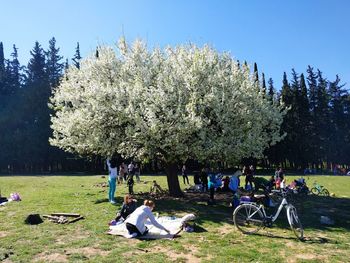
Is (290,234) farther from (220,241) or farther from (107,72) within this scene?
(107,72)

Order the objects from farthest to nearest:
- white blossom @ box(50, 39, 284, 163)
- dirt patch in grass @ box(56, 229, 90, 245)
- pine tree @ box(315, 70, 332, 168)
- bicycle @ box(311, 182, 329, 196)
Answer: pine tree @ box(315, 70, 332, 168)
bicycle @ box(311, 182, 329, 196)
white blossom @ box(50, 39, 284, 163)
dirt patch in grass @ box(56, 229, 90, 245)

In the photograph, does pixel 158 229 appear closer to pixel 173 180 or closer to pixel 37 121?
pixel 173 180

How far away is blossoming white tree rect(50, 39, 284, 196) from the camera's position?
58.6ft

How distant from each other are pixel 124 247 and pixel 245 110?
1196cm

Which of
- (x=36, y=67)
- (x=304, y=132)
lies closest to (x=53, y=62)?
(x=36, y=67)

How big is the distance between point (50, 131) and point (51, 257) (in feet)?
182

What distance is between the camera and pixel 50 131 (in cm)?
6156

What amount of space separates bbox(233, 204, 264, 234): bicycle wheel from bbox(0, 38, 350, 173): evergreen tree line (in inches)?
1864

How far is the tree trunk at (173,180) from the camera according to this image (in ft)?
68.5

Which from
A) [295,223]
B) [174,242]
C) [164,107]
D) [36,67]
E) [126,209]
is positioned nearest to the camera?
[174,242]

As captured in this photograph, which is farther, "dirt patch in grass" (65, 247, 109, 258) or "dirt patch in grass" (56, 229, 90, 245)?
"dirt patch in grass" (56, 229, 90, 245)

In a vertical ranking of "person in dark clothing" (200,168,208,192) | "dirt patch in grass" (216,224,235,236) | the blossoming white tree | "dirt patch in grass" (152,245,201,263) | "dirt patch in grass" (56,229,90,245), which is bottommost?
"dirt patch in grass" (152,245,201,263)

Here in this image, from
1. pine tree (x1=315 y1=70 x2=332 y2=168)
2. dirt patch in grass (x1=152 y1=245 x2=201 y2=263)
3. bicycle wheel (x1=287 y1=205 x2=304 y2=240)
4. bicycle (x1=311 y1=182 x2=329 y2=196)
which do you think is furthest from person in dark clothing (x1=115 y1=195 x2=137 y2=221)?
pine tree (x1=315 y1=70 x2=332 y2=168)

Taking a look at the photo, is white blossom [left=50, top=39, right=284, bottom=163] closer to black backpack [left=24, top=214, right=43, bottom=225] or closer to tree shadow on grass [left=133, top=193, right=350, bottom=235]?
tree shadow on grass [left=133, top=193, right=350, bottom=235]
